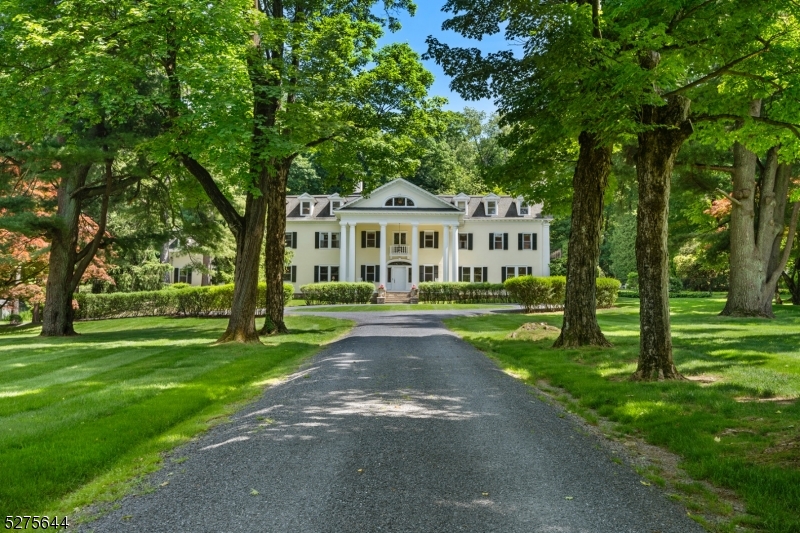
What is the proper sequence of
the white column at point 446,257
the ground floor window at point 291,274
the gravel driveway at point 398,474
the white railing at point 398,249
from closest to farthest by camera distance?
1. the gravel driveway at point 398,474
2. the white column at point 446,257
3. the white railing at point 398,249
4. the ground floor window at point 291,274

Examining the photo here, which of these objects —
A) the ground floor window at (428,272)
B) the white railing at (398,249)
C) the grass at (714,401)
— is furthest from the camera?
the ground floor window at (428,272)

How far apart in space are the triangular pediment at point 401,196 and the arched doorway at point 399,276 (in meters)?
4.67

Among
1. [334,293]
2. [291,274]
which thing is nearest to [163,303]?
[334,293]

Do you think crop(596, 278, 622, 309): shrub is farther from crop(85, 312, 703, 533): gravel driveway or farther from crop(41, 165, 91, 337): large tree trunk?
crop(41, 165, 91, 337): large tree trunk

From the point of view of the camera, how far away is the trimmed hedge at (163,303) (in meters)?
27.8

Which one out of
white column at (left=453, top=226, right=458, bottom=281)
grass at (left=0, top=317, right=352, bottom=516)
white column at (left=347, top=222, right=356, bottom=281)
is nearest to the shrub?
white column at (left=453, top=226, right=458, bottom=281)

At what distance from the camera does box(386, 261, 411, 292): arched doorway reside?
42.6 meters

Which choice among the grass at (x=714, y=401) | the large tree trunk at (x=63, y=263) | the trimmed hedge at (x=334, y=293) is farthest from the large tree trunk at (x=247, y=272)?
the trimmed hedge at (x=334, y=293)

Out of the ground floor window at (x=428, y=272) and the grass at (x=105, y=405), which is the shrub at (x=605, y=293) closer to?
the ground floor window at (x=428, y=272)

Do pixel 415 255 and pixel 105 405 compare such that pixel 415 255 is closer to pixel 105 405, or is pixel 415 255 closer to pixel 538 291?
pixel 538 291

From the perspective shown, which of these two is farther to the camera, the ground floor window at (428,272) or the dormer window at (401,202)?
the ground floor window at (428,272)

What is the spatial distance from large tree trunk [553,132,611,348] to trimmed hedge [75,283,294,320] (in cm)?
1795

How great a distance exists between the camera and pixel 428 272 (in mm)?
43656

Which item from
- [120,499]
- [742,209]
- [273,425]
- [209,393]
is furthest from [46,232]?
[742,209]
